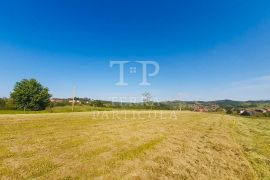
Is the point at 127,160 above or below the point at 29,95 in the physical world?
below

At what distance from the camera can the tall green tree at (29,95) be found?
68.8 m

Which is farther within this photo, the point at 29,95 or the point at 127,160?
the point at 29,95

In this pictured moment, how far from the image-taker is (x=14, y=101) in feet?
227

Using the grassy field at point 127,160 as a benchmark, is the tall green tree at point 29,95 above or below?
above

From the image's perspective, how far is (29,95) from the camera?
69.6 m

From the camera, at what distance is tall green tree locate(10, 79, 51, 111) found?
68750mm

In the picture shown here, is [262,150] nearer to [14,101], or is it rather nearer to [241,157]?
[241,157]

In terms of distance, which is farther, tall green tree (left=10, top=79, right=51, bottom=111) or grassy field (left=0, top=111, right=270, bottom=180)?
tall green tree (left=10, top=79, right=51, bottom=111)

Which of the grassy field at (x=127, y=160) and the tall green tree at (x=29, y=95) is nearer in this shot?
the grassy field at (x=127, y=160)

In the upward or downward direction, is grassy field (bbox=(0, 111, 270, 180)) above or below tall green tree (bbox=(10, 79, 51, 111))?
below

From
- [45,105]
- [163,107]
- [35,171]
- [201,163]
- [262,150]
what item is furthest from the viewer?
[163,107]

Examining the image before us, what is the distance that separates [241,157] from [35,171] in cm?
734

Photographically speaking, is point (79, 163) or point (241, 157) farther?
point (241, 157)

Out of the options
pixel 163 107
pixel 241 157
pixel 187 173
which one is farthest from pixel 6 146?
pixel 163 107
